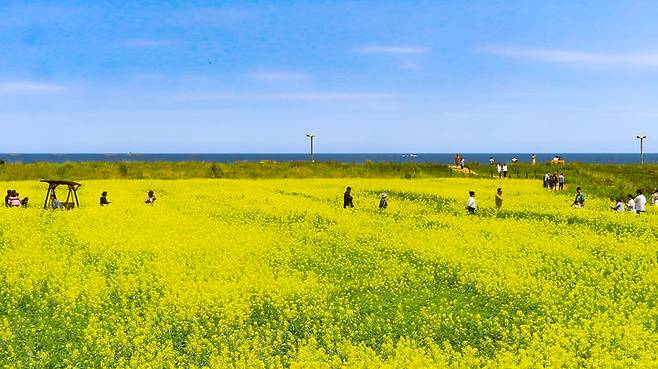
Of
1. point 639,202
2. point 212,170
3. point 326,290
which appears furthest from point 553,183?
point 326,290

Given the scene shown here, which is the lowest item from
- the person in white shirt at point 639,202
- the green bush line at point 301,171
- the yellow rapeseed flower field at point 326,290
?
the yellow rapeseed flower field at point 326,290

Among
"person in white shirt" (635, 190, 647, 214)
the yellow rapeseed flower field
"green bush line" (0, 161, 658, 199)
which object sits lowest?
the yellow rapeseed flower field

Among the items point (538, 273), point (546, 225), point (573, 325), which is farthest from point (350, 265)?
point (546, 225)

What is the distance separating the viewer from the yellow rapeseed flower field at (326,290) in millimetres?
15219

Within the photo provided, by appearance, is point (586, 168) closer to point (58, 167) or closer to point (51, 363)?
point (58, 167)

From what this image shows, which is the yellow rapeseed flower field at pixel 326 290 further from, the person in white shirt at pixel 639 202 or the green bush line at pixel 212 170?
the green bush line at pixel 212 170

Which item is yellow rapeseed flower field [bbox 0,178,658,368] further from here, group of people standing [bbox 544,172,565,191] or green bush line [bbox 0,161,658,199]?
green bush line [bbox 0,161,658,199]

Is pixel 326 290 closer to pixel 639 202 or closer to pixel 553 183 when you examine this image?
pixel 639 202

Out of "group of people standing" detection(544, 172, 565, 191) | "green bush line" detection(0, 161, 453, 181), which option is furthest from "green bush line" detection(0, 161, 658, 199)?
"group of people standing" detection(544, 172, 565, 191)

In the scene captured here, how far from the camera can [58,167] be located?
68.1 metres

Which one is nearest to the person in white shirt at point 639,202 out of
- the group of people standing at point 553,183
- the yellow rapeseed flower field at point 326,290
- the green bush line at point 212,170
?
the yellow rapeseed flower field at point 326,290

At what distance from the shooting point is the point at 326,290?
19906 millimetres

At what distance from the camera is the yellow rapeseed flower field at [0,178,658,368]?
15.2 metres

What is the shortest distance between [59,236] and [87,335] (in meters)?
13.9
